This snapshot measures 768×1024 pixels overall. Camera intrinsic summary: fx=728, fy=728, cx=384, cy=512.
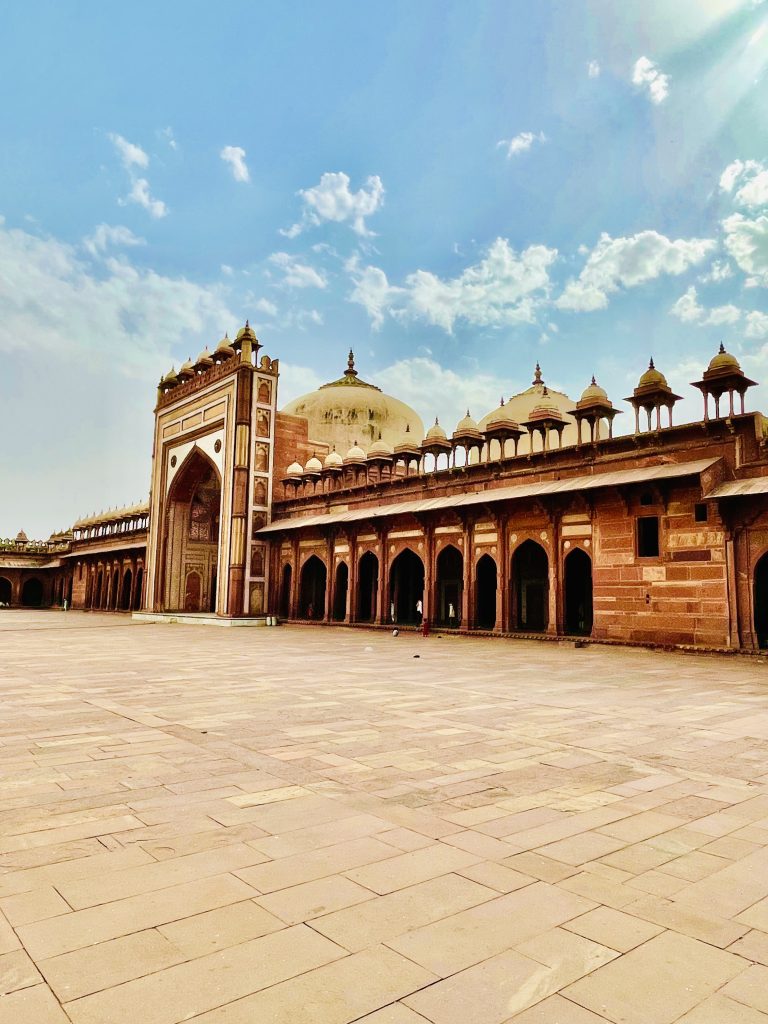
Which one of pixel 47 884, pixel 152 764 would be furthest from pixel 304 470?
pixel 47 884

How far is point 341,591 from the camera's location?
32031 mm

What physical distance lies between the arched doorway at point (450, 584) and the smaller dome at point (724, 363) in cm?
1221

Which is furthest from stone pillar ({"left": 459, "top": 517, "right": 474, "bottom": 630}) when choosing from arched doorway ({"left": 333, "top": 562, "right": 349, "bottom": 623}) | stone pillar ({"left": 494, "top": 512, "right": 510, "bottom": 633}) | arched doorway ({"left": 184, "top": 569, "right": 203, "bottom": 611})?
arched doorway ({"left": 184, "top": 569, "right": 203, "bottom": 611})

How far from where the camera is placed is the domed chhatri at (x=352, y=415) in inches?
1670

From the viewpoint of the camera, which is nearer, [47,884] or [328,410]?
[47,884]

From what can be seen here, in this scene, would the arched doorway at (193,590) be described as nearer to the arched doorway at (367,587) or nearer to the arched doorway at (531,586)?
the arched doorway at (367,587)

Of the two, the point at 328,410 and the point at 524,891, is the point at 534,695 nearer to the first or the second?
the point at 524,891

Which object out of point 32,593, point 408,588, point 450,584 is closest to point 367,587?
point 408,588

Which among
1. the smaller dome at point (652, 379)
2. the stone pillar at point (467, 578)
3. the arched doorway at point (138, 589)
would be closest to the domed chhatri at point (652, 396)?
the smaller dome at point (652, 379)

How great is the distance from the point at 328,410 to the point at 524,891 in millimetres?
40846

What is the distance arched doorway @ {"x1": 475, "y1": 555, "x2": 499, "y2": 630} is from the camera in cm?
2374

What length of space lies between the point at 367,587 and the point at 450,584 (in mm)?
5113

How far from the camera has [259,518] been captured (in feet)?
106

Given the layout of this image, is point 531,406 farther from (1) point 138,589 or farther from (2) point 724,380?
(1) point 138,589
